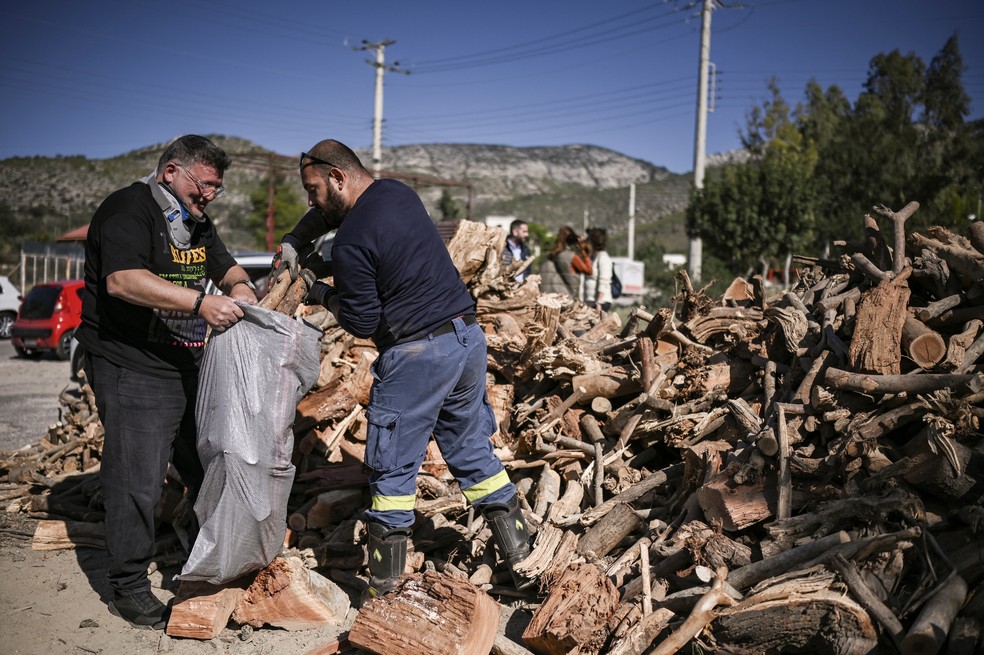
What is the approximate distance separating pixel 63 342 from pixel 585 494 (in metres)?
12.4

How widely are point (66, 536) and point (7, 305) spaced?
1512cm

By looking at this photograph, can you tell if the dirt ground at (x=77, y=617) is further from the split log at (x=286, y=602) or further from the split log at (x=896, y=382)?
the split log at (x=896, y=382)

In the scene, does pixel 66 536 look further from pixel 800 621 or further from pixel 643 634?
pixel 800 621

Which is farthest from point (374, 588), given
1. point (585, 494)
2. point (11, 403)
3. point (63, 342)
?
point (63, 342)

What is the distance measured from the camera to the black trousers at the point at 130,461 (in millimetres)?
3205

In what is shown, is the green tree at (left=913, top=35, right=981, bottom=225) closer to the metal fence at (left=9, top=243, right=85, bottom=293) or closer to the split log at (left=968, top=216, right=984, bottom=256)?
the split log at (left=968, top=216, right=984, bottom=256)

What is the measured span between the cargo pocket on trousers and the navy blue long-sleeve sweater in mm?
322

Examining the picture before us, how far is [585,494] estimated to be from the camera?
403 centimetres

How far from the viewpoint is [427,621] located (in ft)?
8.94

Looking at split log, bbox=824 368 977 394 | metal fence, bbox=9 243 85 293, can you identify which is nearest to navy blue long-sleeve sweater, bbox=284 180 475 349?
split log, bbox=824 368 977 394

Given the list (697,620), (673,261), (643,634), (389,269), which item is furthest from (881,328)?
(673,261)

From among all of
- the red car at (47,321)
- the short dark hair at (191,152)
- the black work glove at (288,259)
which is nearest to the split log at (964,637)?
the black work glove at (288,259)

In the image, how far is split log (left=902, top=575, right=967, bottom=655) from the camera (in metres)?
2.33

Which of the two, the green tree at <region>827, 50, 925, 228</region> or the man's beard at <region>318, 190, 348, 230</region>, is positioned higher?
the green tree at <region>827, 50, 925, 228</region>
